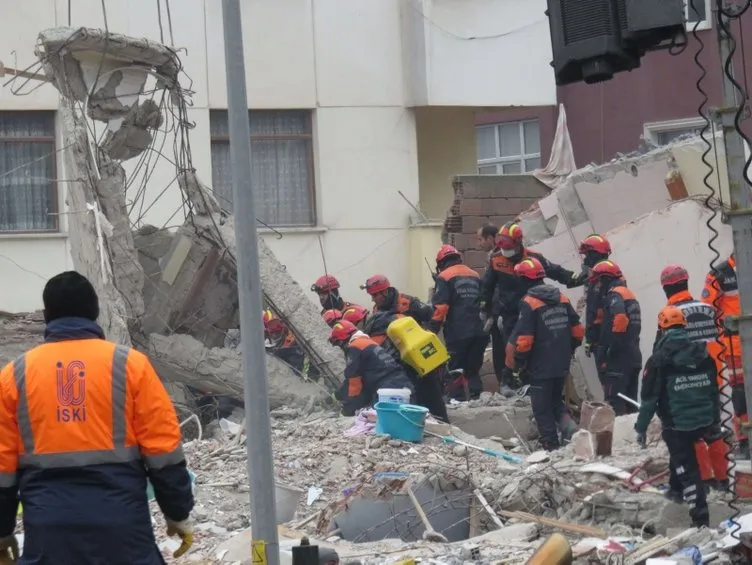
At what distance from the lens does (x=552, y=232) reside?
57.8ft

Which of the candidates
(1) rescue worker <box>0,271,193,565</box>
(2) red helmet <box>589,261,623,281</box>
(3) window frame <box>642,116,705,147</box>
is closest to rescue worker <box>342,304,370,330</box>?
(2) red helmet <box>589,261,623,281</box>

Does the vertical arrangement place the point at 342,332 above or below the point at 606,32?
below

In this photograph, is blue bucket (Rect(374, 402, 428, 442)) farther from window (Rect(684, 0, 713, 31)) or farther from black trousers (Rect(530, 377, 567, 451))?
window (Rect(684, 0, 713, 31))

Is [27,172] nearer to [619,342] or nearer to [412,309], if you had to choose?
[412,309]

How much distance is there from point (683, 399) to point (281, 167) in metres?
11.0

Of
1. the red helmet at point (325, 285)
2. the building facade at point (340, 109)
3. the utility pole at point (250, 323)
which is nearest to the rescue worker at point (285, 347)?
the red helmet at point (325, 285)

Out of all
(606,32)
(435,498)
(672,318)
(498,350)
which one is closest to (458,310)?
(498,350)

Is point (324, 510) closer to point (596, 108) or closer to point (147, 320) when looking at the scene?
point (147, 320)

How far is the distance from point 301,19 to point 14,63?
3.88m

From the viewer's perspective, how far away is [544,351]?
13008mm

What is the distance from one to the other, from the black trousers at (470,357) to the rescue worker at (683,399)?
5.37m

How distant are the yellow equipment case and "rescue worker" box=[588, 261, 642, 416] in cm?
181

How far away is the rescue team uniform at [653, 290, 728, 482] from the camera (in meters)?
9.62

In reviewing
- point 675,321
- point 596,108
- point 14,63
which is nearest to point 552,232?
point 14,63
